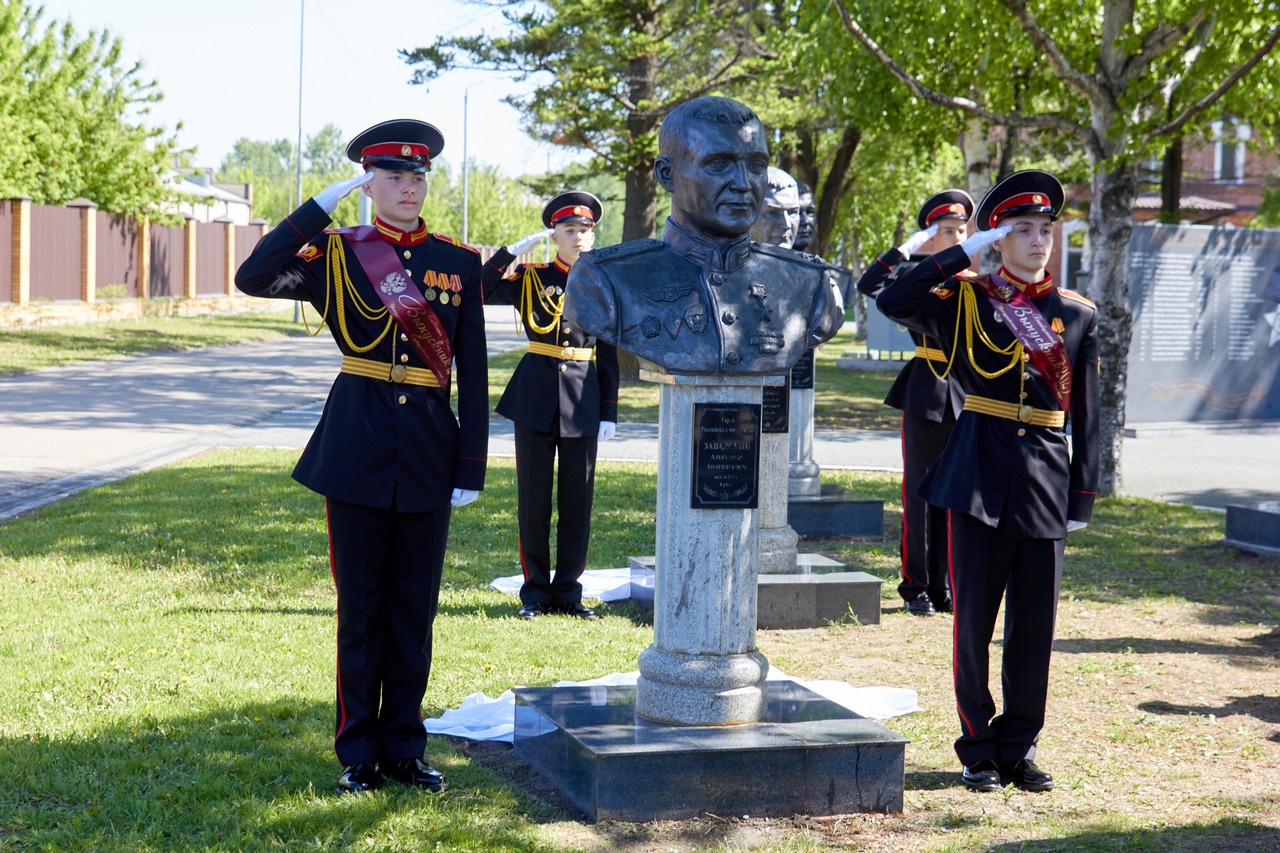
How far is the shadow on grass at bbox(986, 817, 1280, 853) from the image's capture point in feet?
14.0

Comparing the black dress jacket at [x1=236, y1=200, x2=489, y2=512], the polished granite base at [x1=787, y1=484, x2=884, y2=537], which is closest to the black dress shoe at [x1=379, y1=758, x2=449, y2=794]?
the black dress jacket at [x1=236, y1=200, x2=489, y2=512]

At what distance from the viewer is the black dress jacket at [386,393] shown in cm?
443

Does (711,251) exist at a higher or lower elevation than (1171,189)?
lower

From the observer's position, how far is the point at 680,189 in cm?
461

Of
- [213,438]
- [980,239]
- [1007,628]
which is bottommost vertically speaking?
[213,438]

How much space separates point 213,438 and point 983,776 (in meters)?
11.4

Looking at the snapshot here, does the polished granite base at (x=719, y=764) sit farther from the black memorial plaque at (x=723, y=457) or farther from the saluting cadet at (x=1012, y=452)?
the black memorial plaque at (x=723, y=457)

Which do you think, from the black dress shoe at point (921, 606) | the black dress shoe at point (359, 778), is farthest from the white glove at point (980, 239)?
the black dress shoe at point (921, 606)

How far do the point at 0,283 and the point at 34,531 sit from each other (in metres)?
22.6

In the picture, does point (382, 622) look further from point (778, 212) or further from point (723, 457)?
point (778, 212)

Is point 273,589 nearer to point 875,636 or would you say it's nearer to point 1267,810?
point 875,636

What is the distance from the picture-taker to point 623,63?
20.5 meters

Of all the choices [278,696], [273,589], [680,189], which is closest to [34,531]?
[273,589]

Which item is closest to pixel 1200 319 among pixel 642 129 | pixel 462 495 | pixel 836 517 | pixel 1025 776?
pixel 642 129
